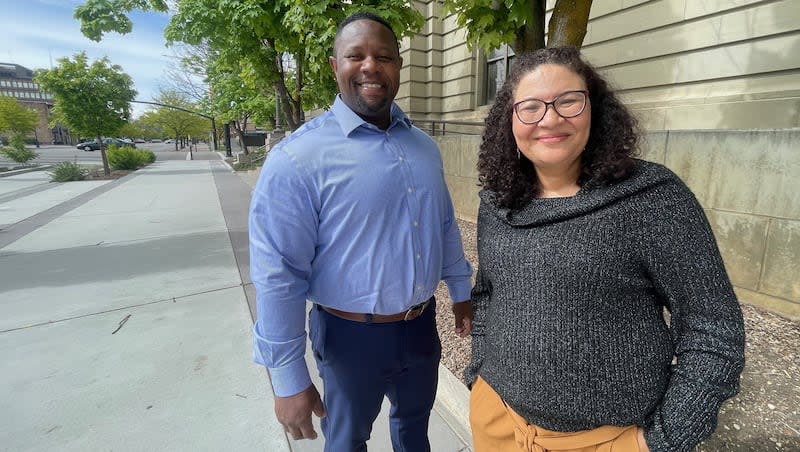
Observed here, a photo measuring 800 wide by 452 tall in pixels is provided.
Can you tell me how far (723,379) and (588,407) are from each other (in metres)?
0.36

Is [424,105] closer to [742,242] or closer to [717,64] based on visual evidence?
[717,64]

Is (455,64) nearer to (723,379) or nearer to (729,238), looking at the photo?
(729,238)

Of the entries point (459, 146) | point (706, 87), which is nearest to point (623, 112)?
point (459, 146)

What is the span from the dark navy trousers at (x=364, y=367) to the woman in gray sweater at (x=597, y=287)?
0.49 meters

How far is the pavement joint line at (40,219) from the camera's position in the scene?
23.0ft

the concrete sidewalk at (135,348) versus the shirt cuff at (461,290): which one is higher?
the shirt cuff at (461,290)

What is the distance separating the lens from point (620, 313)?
1137 millimetres

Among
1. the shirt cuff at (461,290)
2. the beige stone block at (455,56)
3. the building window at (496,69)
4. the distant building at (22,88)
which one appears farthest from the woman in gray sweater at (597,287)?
the distant building at (22,88)

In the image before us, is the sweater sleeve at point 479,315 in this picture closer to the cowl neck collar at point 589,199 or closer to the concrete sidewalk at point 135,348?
the cowl neck collar at point 589,199

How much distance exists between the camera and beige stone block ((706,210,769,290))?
3601mm

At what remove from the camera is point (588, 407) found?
47.0 inches

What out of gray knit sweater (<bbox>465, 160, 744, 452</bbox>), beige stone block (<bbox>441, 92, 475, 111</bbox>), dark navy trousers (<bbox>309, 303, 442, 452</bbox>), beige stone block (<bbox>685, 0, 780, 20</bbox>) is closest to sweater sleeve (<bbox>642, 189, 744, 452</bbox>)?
gray knit sweater (<bbox>465, 160, 744, 452</bbox>)

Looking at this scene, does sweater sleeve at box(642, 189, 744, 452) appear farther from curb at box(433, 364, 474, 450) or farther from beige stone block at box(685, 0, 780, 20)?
beige stone block at box(685, 0, 780, 20)

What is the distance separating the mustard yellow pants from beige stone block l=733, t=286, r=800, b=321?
3.25 meters
